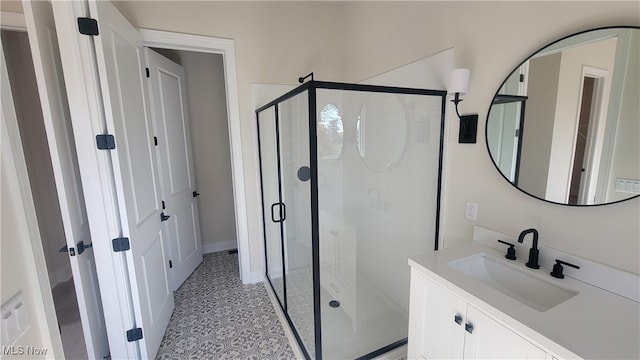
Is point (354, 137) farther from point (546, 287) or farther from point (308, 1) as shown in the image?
point (308, 1)

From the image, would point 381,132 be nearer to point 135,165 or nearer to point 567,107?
point 567,107

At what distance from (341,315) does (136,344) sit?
1.40 metres

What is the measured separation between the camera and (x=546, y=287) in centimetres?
116

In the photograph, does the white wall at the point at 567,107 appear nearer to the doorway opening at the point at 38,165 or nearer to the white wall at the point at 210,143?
the white wall at the point at 210,143

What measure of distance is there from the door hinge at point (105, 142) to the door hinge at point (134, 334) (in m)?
1.17

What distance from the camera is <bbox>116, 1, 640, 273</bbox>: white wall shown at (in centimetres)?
110

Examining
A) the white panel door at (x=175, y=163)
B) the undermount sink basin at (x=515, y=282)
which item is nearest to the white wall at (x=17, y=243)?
the undermount sink basin at (x=515, y=282)

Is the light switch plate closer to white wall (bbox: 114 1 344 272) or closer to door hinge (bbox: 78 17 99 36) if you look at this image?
white wall (bbox: 114 1 344 272)

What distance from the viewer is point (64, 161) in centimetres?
154

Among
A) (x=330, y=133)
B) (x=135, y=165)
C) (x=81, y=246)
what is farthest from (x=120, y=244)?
(x=330, y=133)

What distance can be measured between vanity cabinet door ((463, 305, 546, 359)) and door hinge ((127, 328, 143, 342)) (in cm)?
190

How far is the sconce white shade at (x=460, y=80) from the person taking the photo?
1.45 meters

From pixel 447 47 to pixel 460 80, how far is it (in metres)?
0.34

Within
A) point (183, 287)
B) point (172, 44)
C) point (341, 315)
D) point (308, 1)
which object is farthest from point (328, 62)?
point (183, 287)
